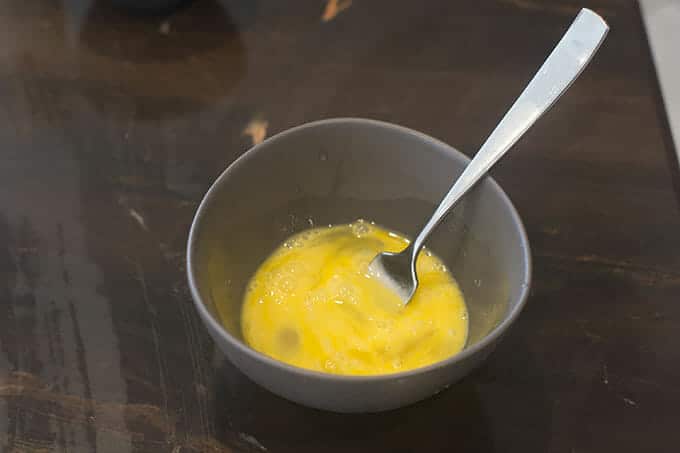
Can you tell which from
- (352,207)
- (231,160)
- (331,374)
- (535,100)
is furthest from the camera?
(231,160)

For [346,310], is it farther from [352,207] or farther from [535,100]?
[535,100]

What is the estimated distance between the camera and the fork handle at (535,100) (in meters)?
0.75

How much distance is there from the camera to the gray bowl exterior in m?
0.62

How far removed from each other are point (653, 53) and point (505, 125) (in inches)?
20.5

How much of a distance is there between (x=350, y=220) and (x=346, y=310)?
0.14 m

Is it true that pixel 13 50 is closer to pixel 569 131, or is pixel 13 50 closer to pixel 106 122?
pixel 106 122

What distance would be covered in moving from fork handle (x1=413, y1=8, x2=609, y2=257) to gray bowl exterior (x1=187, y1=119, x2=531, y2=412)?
19 millimetres

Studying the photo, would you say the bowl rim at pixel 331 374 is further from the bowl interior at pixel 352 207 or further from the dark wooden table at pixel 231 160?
the dark wooden table at pixel 231 160

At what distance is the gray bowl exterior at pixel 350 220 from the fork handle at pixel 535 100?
19 mm

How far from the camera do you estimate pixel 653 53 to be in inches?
45.3

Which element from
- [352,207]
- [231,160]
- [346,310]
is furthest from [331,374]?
[231,160]

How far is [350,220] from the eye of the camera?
0.88 meters

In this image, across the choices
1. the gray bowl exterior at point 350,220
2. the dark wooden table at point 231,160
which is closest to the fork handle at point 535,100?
the gray bowl exterior at point 350,220

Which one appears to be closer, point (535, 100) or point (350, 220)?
point (535, 100)
